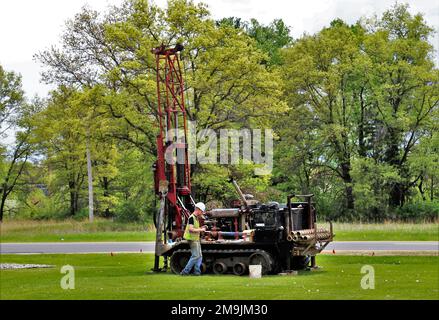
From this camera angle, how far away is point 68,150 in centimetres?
6066

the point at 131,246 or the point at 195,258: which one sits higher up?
the point at 195,258

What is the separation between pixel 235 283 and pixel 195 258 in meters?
2.82

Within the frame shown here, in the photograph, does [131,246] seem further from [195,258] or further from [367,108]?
[367,108]

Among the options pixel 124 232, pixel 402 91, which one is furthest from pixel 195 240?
pixel 402 91

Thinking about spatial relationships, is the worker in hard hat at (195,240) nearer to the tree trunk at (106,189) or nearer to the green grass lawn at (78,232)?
the green grass lawn at (78,232)

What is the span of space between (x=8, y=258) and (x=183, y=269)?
10.6 metres

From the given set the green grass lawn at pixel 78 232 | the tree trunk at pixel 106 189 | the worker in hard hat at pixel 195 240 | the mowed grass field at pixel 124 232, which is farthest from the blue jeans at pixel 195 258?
the tree trunk at pixel 106 189

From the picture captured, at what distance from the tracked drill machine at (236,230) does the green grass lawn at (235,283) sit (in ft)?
2.56

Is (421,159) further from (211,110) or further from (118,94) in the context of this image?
(118,94)

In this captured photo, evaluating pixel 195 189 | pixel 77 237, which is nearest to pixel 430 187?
pixel 195 189

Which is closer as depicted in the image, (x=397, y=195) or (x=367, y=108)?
(x=397, y=195)

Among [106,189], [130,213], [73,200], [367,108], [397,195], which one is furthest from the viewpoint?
[73,200]

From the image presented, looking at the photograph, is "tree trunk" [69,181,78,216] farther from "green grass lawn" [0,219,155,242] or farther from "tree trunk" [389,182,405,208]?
"tree trunk" [389,182,405,208]

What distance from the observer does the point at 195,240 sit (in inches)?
877
